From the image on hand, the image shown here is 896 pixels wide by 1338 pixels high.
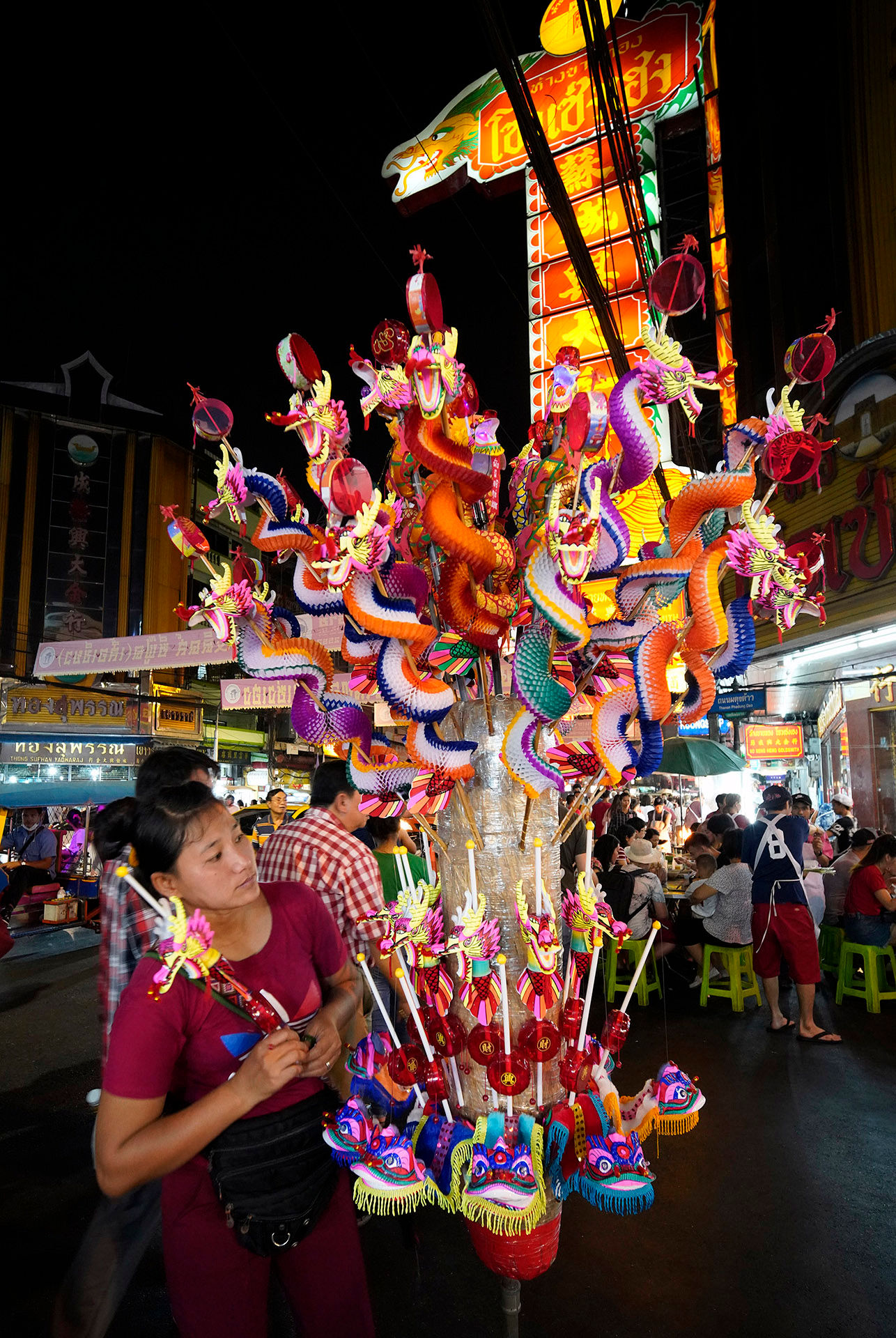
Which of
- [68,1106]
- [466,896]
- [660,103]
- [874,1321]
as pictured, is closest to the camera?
[466,896]

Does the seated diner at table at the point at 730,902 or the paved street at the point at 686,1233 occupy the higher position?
the seated diner at table at the point at 730,902

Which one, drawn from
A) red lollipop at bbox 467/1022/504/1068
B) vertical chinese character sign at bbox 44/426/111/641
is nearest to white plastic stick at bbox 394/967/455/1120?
red lollipop at bbox 467/1022/504/1068

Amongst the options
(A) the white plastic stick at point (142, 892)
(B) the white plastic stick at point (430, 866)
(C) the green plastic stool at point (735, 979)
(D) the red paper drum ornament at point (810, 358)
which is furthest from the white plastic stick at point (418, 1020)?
(C) the green plastic stool at point (735, 979)

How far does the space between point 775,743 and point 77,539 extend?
17.3 metres

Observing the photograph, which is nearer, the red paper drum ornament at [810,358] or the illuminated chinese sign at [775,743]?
the red paper drum ornament at [810,358]

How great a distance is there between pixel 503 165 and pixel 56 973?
850 cm

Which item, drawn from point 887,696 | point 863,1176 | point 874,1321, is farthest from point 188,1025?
point 887,696

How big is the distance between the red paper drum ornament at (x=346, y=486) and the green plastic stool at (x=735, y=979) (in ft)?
15.4

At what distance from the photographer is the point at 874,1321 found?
2.11 m

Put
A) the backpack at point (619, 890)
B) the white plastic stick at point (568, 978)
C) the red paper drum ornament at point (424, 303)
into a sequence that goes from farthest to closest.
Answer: the backpack at point (619, 890)
the white plastic stick at point (568, 978)
the red paper drum ornament at point (424, 303)

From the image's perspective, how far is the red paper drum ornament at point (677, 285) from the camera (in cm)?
164

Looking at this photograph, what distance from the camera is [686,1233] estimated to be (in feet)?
8.34

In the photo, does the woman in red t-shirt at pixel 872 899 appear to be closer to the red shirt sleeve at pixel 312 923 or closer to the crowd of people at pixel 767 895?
the crowd of people at pixel 767 895

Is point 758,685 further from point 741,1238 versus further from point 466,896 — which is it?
point 466,896
